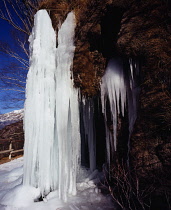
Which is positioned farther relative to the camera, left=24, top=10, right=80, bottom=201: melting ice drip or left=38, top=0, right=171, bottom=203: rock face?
left=24, top=10, right=80, bottom=201: melting ice drip

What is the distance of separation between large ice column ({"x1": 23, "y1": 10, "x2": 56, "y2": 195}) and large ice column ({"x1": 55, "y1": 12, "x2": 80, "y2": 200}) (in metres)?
0.21

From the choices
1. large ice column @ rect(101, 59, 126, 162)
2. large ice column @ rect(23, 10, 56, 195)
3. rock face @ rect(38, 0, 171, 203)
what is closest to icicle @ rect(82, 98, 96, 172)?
rock face @ rect(38, 0, 171, 203)

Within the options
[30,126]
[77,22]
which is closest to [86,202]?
[30,126]

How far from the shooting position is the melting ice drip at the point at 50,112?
327 cm

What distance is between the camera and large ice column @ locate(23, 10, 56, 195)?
10.8 ft

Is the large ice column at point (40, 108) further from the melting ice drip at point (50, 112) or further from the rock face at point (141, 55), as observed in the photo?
the rock face at point (141, 55)

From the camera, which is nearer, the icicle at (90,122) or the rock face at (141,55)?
the rock face at (141,55)

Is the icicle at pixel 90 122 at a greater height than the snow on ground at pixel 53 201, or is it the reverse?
the icicle at pixel 90 122

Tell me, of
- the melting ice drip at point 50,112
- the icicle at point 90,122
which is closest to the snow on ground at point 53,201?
the melting ice drip at point 50,112

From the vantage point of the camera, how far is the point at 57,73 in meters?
3.63

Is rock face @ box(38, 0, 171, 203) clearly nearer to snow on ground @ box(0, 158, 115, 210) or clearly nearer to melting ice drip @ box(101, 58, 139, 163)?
melting ice drip @ box(101, 58, 139, 163)

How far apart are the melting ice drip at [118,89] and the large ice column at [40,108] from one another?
136 centimetres

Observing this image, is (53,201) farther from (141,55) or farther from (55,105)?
(141,55)

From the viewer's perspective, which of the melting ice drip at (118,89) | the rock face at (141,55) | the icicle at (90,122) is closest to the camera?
the rock face at (141,55)
